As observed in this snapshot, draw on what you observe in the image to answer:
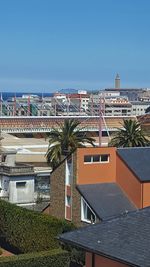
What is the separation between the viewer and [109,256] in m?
12.2

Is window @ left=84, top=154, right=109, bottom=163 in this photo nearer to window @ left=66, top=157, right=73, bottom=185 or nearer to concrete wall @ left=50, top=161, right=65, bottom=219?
window @ left=66, top=157, right=73, bottom=185

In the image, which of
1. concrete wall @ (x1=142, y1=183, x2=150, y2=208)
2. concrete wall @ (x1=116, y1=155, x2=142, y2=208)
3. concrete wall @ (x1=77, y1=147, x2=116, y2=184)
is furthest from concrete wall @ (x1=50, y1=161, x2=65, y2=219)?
concrete wall @ (x1=142, y1=183, x2=150, y2=208)

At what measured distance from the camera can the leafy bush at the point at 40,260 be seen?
26.4 meters

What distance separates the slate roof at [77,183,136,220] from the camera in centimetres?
3342

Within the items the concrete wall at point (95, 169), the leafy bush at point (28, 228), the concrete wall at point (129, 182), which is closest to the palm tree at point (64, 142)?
the concrete wall at point (95, 169)

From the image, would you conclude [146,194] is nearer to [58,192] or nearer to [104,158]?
[104,158]

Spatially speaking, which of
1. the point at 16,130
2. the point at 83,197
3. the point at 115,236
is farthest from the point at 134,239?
the point at 16,130

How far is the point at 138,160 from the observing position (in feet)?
121

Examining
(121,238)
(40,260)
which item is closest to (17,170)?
(40,260)

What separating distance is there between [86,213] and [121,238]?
22.3m

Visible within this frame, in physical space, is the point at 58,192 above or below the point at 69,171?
below

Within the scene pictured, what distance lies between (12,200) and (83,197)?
10.7m

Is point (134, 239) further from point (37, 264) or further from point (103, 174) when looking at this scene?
point (103, 174)

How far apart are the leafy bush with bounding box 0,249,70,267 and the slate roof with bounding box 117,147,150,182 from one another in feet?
27.4
